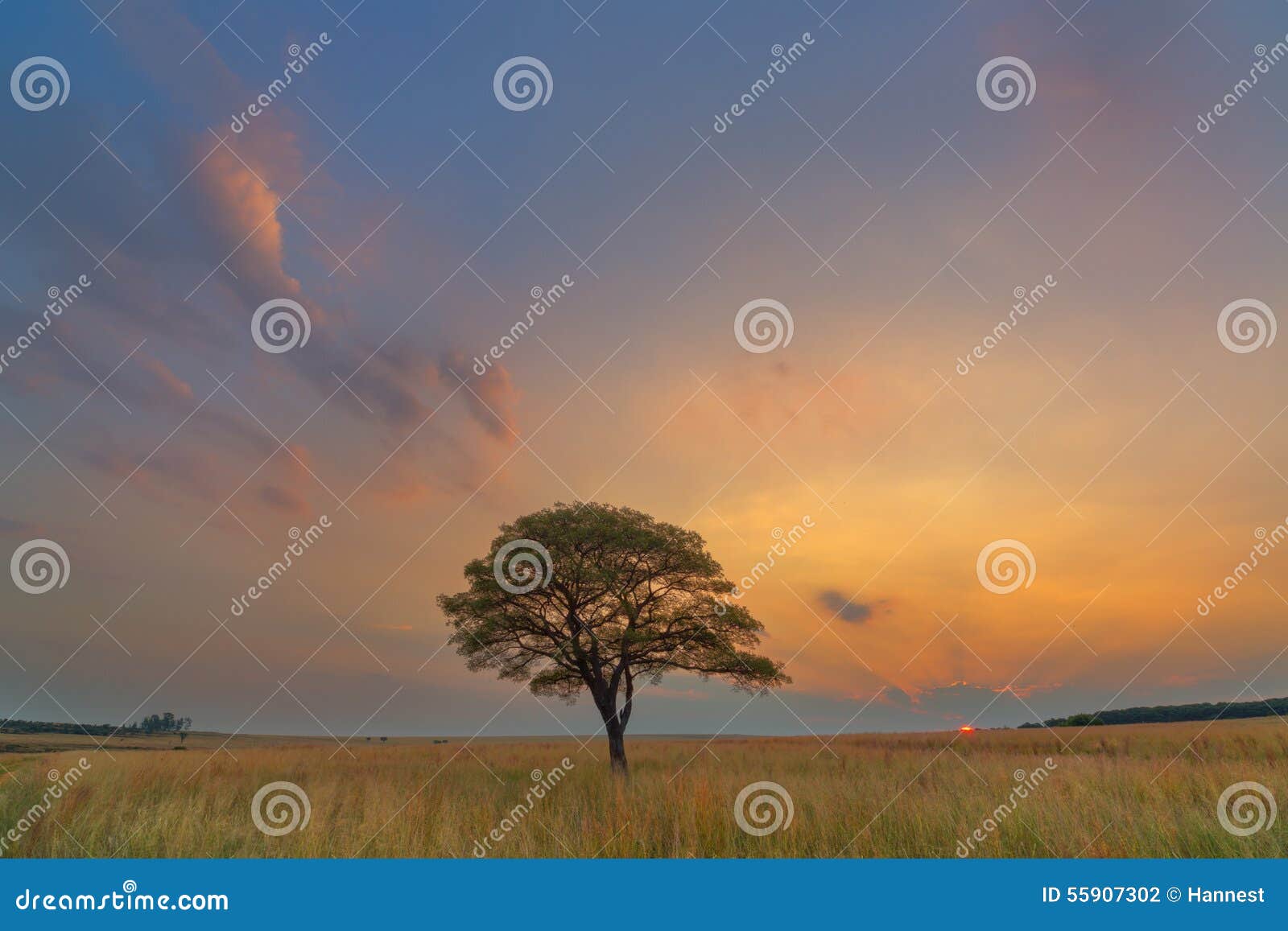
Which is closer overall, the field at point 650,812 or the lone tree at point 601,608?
the field at point 650,812

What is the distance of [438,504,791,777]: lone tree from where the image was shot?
2386 centimetres

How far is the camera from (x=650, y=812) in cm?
1436

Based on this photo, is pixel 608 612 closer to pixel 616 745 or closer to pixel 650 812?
pixel 616 745

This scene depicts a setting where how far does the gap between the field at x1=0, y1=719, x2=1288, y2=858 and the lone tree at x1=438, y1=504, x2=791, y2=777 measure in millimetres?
3164

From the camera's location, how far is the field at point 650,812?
12.4m

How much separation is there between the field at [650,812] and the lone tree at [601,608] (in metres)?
3.16

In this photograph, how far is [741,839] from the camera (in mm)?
13016

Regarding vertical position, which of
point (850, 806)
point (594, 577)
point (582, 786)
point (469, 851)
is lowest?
point (469, 851)

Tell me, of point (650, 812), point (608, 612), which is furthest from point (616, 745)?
point (650, 812)

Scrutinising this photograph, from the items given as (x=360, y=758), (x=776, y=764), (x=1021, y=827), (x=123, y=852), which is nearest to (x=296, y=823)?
(x=123, y=852)

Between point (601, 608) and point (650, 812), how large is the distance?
33.4ft

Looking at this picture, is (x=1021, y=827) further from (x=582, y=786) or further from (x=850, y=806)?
(x=582, y=786)

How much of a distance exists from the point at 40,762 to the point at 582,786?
14.0m

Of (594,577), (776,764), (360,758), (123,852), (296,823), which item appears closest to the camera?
(123,852)
